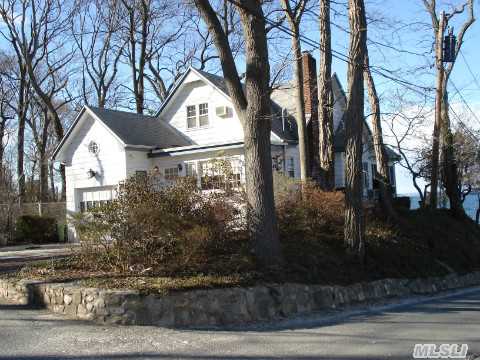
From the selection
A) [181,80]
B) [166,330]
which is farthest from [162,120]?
[166,330]

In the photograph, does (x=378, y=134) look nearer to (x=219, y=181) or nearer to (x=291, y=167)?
(x=291, y=167)

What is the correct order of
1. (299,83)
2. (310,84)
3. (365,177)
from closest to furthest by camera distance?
(299,83)
(310,84)
(365,177)

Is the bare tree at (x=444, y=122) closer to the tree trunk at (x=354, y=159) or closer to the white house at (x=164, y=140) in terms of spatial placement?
the white house at (x=164, y=140)

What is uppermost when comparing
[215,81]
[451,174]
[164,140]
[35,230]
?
[215,81]

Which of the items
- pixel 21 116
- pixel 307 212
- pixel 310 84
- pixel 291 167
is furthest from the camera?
pixel 21 116

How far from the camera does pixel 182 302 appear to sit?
925 centimetres

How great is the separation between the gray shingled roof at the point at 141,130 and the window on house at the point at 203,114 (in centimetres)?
111

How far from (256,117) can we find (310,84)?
11.8 m

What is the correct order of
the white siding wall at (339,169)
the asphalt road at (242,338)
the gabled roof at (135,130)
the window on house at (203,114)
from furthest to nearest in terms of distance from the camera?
the white siding wall at (339,169) → the window on house at (203,114) → the gabled roof at (135,130) → the asphalt road at (242,338)

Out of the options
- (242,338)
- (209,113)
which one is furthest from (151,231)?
(209,113)

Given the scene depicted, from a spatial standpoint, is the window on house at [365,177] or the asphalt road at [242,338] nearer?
the asphalt road at [242,338]

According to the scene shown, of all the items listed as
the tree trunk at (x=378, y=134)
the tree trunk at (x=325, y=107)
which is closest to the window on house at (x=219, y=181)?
the tree trunk at (x=325, y=107)

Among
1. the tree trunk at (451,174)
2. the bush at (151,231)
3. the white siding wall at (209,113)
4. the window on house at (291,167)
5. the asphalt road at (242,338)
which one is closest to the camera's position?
the asphalt road at (242,338)

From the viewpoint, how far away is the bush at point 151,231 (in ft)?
35.9
